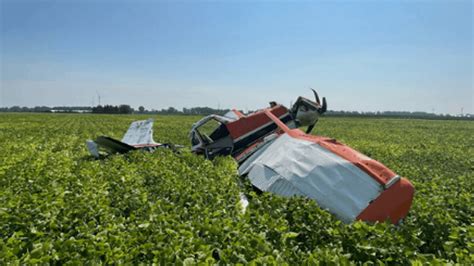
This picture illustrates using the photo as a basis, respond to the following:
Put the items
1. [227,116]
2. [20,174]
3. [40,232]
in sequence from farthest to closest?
[227,116] → [20,174] → [40,232]

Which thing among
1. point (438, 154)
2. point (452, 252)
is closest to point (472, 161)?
point (438, 154)

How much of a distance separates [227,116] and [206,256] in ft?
23.2

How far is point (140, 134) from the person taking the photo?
1087 cm

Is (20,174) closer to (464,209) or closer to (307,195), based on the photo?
(307,195)

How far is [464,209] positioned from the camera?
14.6ft

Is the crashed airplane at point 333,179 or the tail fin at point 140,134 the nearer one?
the crashed airplane at point 333,179

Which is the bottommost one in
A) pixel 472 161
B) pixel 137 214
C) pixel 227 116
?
pixel 472 161

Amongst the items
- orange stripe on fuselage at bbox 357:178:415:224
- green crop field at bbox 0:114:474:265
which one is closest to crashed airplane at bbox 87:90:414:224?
orange stripe on fuselage at bbox 357:178:415:224

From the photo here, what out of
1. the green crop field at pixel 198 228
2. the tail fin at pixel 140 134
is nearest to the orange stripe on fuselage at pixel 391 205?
the green crop field at pixel 198 228

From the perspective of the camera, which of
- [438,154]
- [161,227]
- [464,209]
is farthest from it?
[438,154]

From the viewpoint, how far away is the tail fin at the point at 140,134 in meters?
10.4

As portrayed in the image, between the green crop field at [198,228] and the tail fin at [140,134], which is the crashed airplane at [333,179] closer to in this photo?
the green crop field at [198,228]

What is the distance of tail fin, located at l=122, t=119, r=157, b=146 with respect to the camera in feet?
34.1

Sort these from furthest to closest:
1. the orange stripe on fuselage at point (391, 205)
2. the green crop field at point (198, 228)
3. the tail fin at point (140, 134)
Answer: the tail fin at point (140, 134) → the orange stripe on fuselage at point (391, 205) → the green crop field at point (198, 228)
